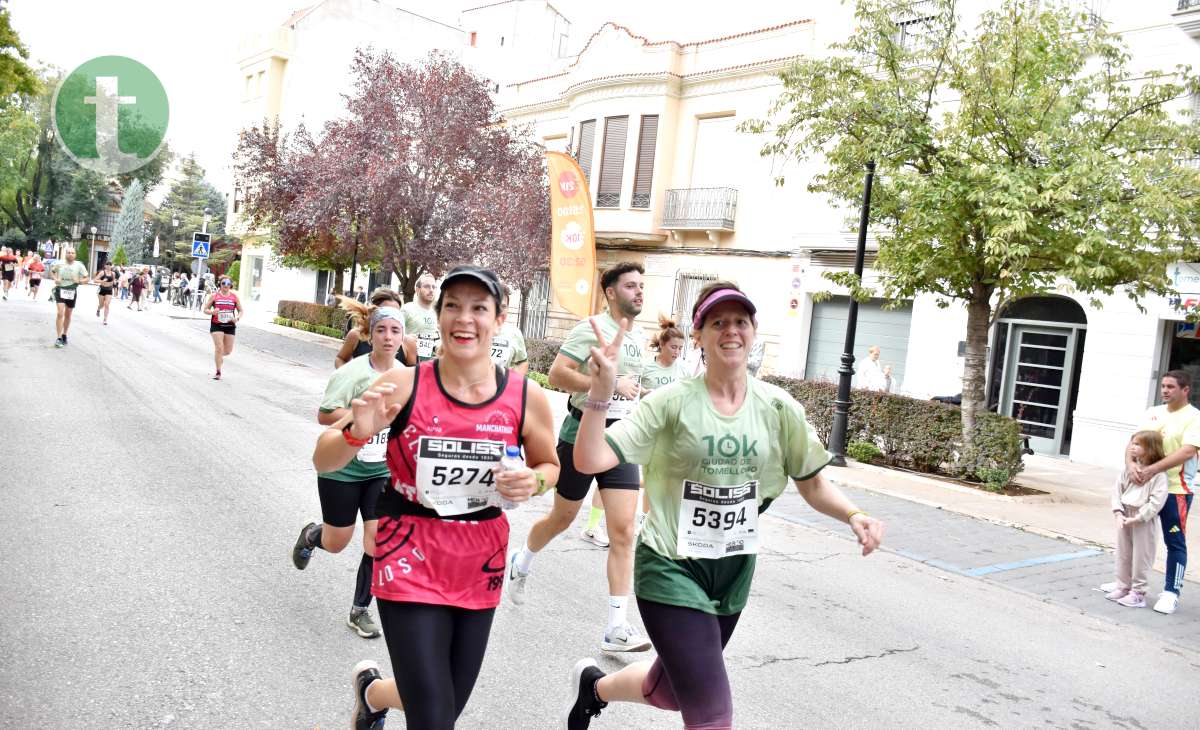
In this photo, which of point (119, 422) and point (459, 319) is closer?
point (459, 319)

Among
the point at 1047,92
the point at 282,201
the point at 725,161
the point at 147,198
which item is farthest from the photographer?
the point at 147,198

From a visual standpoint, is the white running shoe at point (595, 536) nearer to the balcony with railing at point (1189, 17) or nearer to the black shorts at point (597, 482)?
the black shorts at point (597, 482)

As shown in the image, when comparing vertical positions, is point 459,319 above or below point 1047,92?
below

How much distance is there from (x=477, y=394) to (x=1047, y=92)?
36.1ft

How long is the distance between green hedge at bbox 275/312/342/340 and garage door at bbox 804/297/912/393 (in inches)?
675

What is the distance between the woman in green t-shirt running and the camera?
9.88 feet

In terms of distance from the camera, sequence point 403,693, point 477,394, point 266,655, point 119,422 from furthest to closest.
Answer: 1. point 119,422
2. point 266,655
3. point 477,394
4. point 403,693

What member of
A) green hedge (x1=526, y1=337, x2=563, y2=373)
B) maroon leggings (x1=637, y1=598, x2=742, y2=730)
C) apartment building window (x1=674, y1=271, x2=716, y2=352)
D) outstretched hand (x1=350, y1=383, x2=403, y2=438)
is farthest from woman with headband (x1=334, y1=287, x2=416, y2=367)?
apartment building window (x1=674, y1=271, x2=716, y2=352)

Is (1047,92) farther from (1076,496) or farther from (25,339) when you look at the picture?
(25,339)

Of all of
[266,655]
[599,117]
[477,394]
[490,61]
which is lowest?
[266,655]

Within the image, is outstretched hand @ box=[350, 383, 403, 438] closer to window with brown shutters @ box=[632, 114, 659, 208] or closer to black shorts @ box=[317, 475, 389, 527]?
black shorts @ box=[317, 475, 389, 527]

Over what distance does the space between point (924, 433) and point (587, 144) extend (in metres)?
16.3

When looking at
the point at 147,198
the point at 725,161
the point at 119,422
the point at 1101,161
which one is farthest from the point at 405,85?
the point at 147,198

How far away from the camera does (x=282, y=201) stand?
2956 cm
